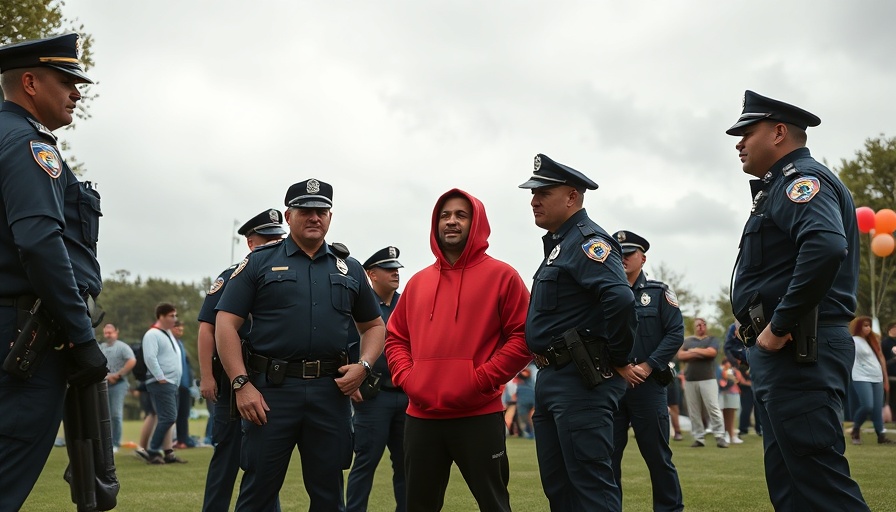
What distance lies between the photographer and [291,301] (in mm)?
5727

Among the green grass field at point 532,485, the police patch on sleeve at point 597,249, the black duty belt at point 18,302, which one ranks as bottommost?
the green grass field at point 532,485

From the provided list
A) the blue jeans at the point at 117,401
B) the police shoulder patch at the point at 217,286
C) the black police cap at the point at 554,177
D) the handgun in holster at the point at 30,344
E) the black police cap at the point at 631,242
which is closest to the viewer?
the handgun in holster at the point at 30,344

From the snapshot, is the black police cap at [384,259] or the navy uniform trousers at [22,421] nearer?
the navy uniform trousers at [22,421]

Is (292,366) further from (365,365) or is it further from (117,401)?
(117,401)

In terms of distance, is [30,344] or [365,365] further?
[365,365]

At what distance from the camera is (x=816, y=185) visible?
4723 millimetres

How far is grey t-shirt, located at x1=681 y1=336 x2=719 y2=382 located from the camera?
52.5ft

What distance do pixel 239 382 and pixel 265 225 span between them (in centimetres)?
288

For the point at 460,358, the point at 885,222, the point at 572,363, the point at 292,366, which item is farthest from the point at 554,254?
the point at 885,222

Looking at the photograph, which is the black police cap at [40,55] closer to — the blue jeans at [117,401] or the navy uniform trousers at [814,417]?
the navy uniform trousers at [814,417]

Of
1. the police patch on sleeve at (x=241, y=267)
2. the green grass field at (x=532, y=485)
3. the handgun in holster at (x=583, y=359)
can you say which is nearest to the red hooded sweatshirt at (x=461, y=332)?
the handgun in holster at (x=583, y=359)

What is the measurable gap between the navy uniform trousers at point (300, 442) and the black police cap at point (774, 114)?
3082 mm

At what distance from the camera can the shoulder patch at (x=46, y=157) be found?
4.11 meters

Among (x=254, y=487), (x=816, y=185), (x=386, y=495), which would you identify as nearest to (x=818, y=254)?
(x=816, y=185)
